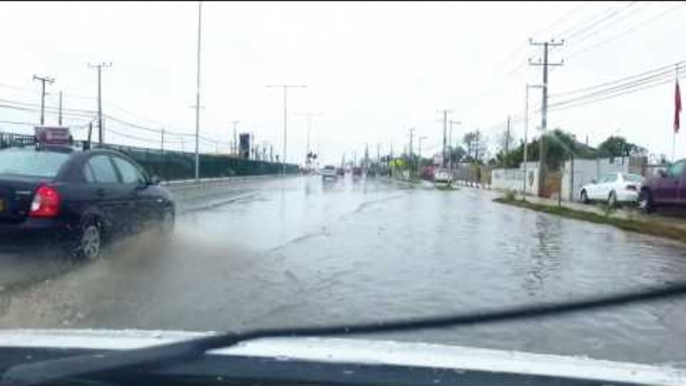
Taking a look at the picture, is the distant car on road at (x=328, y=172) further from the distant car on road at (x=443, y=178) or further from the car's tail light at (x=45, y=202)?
the car's tail light at (x=45, y=202)

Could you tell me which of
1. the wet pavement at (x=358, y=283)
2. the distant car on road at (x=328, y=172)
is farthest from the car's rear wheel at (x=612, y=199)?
the distant car on road at (x=328, y=172)

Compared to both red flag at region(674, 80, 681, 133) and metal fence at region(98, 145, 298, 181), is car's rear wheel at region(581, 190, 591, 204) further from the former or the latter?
metal fence at region(98, 145, 298, 181)

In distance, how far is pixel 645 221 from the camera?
822 inches

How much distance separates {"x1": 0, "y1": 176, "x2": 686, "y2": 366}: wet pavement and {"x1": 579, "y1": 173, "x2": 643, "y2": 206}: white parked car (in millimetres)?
14671

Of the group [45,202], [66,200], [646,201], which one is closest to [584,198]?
[646,201]

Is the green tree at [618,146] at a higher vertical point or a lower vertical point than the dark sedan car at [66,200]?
higher

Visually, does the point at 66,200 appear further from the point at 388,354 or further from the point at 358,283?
the point at 388,354

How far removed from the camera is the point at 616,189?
30875 millimetres

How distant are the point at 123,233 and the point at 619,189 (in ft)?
78.4

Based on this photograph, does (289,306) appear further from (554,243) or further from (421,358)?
(554,243)

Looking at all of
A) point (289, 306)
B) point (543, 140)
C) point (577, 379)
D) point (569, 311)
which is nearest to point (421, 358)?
point (577, 379)

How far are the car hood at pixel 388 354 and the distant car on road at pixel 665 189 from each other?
69.5ft

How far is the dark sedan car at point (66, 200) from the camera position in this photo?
847 cm

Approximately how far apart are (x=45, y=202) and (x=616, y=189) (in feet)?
84.0
